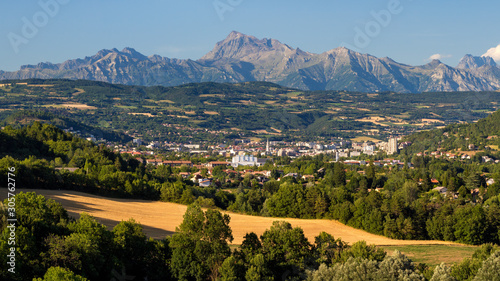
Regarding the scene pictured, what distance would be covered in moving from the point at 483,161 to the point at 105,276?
93172mm

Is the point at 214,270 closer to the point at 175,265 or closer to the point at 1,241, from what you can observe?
the point at 175,265

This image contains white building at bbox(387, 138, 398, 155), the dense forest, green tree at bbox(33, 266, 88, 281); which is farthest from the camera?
white building at bbox(387, 138, 398, 155)

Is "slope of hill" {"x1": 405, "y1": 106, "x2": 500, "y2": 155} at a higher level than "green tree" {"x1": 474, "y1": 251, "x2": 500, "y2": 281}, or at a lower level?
higher

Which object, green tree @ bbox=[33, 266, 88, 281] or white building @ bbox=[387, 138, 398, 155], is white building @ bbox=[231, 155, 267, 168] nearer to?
white building @ bbox=[387, 138, 398, 155]

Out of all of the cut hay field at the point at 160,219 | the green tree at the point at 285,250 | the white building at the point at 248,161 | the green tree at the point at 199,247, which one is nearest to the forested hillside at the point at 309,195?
the cut hay field at the point at 160,219

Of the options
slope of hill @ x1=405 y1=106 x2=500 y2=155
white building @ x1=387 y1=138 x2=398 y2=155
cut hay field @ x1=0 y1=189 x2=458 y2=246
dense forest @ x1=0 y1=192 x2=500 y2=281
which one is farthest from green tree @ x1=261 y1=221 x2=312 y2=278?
white building @ x1=387 y1=138 x2=398 y2=155

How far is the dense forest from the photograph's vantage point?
22609mm

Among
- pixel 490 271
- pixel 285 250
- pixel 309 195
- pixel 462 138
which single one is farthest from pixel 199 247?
pixel 462 138

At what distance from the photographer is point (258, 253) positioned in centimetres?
2719

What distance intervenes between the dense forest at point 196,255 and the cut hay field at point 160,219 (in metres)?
6.63

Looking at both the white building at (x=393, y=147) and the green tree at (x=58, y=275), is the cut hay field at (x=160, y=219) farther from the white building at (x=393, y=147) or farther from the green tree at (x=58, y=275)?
the white building at (x=393, y=147)

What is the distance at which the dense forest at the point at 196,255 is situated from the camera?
22609 millimetres

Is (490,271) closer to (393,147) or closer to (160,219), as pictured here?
(160,219)

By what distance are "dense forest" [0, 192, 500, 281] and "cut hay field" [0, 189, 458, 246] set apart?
21.8ft
